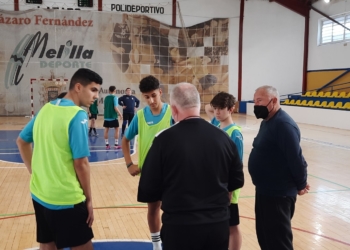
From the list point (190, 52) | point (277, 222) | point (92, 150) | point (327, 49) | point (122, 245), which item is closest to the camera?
point (277, 222)

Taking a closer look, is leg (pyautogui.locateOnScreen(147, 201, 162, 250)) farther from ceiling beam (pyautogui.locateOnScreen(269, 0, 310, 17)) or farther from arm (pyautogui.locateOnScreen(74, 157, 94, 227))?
ceiling beam (pyautogui.locateOnScreen(269, 0, 310, 17))

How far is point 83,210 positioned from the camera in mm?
2559

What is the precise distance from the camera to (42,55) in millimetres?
18875

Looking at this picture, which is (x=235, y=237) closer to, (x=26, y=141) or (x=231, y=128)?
(x=231, y=128)

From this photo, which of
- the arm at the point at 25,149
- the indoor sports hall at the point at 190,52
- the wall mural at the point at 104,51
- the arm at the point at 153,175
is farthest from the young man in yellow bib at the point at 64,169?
the wall mural at the point at 104,51

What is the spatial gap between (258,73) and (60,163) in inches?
836

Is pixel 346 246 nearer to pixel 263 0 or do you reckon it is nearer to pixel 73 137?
pixel 73 137

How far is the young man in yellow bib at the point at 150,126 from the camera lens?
3545 mm

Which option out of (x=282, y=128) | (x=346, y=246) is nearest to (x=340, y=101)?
(x=346, y=246)

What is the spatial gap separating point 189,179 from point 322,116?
16.4 m

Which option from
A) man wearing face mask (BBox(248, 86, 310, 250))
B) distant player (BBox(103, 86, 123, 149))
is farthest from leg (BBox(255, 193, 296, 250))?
distant player (BBox(103, 86, 123, 149))

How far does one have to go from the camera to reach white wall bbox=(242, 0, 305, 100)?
2216 centimetres

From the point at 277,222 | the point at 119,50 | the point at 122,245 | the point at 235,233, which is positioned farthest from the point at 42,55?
the point at 277,222

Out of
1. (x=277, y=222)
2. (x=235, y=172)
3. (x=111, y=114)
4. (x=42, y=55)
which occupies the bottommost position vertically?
(x=277, y=222)
